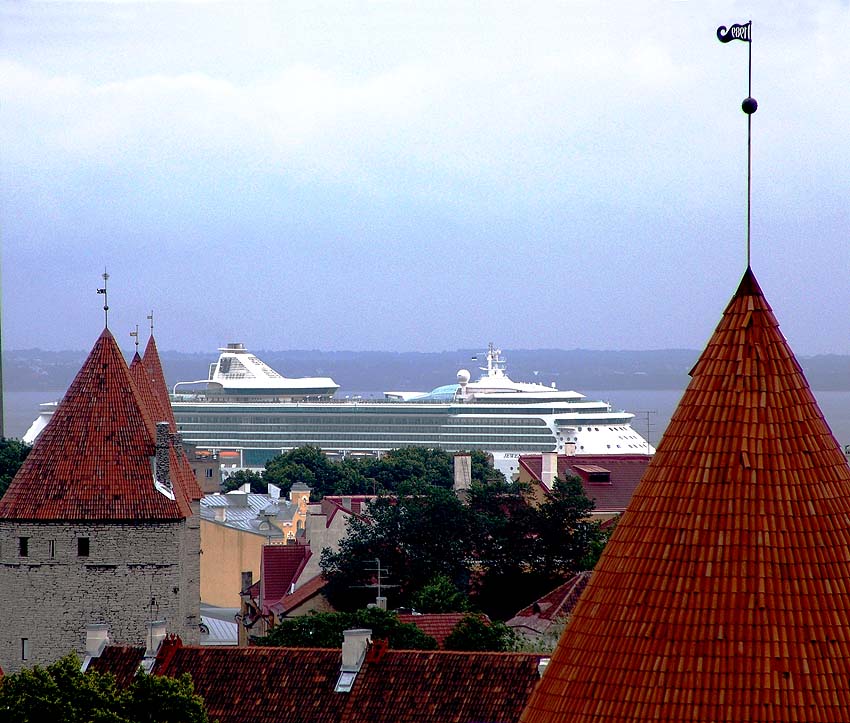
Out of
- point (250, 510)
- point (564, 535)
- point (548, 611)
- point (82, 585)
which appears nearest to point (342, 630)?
point (82, 585)

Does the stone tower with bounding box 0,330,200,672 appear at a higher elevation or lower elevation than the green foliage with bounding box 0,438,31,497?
lower

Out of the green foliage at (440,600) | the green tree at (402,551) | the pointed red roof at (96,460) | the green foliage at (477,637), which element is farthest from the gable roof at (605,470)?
the pointed red roof at (96,460)

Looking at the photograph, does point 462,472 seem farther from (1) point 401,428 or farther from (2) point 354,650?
(2) point 354,650

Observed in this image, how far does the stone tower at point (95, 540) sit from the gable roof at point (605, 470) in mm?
34448

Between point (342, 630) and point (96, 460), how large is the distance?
667 cm

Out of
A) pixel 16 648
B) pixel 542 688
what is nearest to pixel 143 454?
pixel 16 648

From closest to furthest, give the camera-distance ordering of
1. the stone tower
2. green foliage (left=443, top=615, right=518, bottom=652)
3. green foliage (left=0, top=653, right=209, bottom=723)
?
green foliage (left=0, top=653, right=209, bottom=723)
the stone tower
green foliage (left=443, top=615, right=518, bottom=652)

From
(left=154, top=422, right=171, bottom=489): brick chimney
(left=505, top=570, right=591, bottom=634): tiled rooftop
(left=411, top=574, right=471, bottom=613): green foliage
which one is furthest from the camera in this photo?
(left=411, top=574, right=471, bottom=613): green foliage

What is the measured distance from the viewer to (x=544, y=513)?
66.6 metres

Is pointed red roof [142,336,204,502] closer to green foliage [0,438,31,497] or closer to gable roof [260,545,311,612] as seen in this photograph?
gable roof [260,545,311,612]

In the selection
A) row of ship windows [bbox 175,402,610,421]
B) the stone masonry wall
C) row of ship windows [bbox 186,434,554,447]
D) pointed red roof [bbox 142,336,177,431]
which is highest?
row of ship windows [bbox 175,402,610,421]

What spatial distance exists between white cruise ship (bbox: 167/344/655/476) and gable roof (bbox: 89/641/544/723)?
124 meters

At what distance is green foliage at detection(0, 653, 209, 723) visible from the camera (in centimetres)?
3045

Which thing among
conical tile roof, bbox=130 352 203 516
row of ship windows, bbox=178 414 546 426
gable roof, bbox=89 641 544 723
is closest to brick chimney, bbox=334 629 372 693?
gable roof, bbox=89 641 544 723
